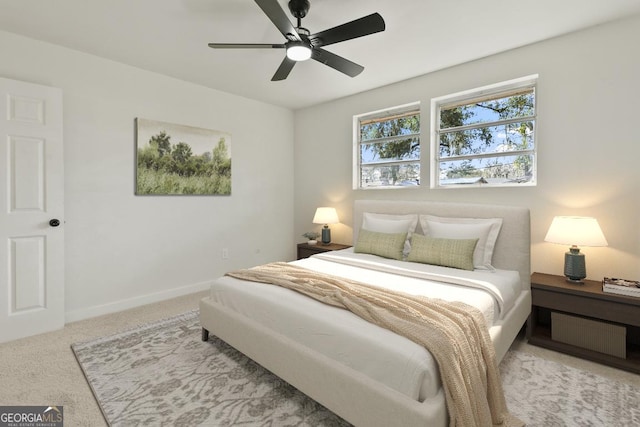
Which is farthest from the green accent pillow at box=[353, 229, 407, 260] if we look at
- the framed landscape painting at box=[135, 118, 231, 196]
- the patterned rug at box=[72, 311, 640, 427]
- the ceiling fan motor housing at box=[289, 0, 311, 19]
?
the ceiling fan motor housing at box=[289, 0, 311, 19]

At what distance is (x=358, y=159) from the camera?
4.34 metres

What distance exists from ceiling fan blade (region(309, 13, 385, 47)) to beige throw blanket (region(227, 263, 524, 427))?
1.69 metres

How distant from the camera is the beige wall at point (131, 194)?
9.72ft

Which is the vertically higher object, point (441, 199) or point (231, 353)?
point (441, 199)

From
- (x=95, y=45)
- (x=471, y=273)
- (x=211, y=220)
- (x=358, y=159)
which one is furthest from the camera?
(x=358, y=159)

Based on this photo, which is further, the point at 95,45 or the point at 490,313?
the point at 95,45

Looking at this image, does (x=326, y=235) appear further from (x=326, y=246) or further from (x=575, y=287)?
(x=575, y=287)

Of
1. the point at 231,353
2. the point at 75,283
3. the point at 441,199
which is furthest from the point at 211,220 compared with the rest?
the point at 441,199

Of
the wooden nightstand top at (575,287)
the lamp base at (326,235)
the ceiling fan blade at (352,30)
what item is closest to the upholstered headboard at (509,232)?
the wooden nightstand top at (575,287)

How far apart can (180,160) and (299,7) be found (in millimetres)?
2315

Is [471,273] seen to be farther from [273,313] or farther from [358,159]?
[358,159]

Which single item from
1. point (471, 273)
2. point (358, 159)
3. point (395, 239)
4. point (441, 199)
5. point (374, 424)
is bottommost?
point (374, 424)

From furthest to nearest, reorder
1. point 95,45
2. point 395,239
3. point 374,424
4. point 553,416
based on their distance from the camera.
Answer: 1. point 395,239
2. point 95,45
3. point 553,416
4. point 374,424

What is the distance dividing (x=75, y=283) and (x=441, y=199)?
3918mm
